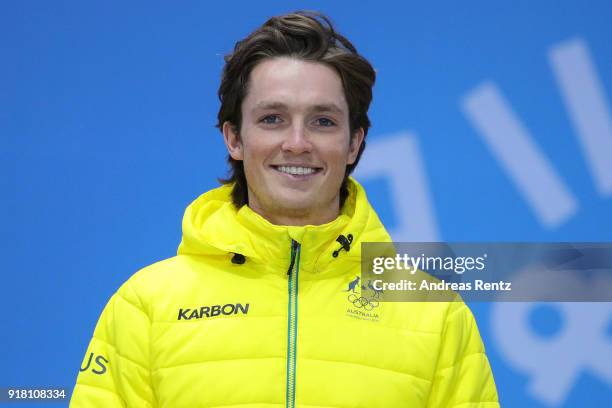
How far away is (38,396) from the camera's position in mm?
2990

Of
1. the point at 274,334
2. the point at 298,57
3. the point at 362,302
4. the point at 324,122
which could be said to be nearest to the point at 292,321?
the point at 274,334

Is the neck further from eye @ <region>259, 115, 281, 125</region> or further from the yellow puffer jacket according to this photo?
eye @ <region>259, 115, 281, 125</region>

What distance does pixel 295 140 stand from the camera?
78.0 inches

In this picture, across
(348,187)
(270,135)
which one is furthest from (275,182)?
(348,187)

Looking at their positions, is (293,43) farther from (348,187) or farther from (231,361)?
(231,361)

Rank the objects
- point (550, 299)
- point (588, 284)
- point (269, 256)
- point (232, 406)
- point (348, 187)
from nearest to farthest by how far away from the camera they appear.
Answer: point (232, 406), point (269, 256), point (348, 187), point (588, 284), point (550, 299)

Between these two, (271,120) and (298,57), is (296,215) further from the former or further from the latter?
(298,57)

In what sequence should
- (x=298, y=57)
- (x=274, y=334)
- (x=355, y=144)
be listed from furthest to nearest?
(x=355, y=144) → (x=298, y=57) → (x=274, y=334)

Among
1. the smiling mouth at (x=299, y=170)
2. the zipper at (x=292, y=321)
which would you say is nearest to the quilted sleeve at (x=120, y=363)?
the zipper at (x=292, y=321)

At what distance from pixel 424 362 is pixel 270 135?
0.59 metres

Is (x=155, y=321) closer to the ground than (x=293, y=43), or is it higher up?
closer to the ground

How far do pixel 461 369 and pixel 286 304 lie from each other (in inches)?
16.6

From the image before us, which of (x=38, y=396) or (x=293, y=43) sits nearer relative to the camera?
(x=293, y=43)

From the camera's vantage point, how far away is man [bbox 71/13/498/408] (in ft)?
6.38
